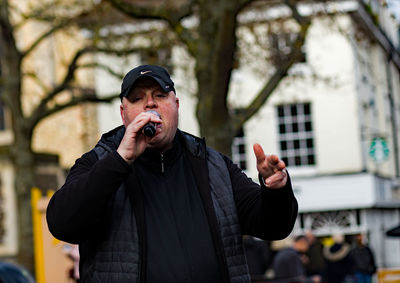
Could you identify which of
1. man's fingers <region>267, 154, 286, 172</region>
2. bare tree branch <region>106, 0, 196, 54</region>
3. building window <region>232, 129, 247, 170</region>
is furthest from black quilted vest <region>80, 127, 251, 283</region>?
building window <region>232, 129, 247, 170</region>

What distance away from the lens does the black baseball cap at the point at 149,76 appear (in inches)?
135

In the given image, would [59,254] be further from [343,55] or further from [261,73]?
[343,55]

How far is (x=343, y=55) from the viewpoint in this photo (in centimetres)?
3152

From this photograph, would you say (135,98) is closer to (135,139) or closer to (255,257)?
(135,139)

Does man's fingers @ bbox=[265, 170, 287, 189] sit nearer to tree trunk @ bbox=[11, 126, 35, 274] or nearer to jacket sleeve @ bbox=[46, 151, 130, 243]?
jacket sleeve @ bbox=[46, 151, 130, 243]

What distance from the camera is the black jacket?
3.24 metres

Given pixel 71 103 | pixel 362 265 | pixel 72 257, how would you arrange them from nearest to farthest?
1. pixel 72 257
2. pixel 71 103
3. pixel 362 265

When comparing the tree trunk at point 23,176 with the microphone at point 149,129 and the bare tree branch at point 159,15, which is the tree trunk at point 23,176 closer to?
the bare tree branch at point 159,15

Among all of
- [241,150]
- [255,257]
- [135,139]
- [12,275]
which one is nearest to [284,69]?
[255,257]

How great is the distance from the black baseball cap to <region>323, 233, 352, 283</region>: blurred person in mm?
17195

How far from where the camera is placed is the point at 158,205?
3426mm

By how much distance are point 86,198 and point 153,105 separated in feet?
1.42

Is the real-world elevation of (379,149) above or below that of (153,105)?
above

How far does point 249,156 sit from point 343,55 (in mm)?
4578
